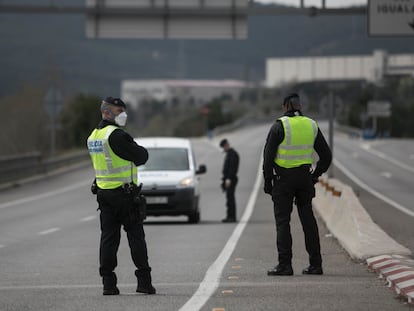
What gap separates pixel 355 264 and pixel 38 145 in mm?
65024

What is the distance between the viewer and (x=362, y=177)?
53406mm

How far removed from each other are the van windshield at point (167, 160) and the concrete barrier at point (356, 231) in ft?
12.3

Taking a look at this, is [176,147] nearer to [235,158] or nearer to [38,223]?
[235,158]

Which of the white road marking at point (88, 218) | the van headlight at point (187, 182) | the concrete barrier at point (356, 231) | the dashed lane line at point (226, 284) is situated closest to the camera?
the dashed lane line at point (226, 284)

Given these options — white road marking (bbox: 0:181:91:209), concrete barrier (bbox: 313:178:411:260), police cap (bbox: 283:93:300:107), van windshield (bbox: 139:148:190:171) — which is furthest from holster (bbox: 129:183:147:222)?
white road marking (bbox: 0:181:91:209)

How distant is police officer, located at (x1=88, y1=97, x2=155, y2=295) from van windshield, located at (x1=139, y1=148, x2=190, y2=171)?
552 inches

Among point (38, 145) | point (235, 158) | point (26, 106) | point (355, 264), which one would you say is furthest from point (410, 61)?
point (355, 264)

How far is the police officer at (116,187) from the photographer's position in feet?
36.9

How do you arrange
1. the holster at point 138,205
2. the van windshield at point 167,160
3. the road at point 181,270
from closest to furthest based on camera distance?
the road at point 181,270 < the holster at point 138,205 < the van windshield at point 167,160

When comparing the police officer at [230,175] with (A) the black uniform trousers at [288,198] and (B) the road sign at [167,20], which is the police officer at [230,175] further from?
(A) the black uniform trousers at [288,198]

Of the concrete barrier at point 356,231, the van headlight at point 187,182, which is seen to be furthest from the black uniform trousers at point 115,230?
the van headlight at point 187,182

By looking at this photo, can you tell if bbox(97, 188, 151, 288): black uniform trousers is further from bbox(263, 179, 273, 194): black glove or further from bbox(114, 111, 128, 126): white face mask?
bbox(263, 179, 273, 194): black glove

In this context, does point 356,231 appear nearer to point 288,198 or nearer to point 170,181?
point 288,198

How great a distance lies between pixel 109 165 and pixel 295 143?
2.27 metres
